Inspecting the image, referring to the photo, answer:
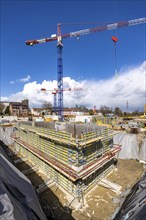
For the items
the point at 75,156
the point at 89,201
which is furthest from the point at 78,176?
the point at 89,201

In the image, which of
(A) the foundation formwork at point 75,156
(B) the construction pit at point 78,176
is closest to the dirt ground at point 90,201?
(B) the construction pit at point 78,176

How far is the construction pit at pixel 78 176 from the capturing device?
6.40 meters

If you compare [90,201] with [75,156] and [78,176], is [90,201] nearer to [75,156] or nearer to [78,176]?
[78,176]

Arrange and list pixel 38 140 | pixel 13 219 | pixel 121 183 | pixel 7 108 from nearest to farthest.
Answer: pixel 13 219
pixel 121 183
pixel 38 140
pixel 7 108

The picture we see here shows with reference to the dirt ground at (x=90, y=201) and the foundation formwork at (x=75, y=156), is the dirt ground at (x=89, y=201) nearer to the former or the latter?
the dirt ground at (x=90, y=201)

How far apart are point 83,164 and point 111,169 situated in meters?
4.35

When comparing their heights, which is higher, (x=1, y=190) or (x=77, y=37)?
(x=77, y=37)

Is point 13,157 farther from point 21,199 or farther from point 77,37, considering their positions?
point 77,37

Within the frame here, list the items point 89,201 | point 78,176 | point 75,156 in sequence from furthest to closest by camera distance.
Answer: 1. point 89,201
2. point 75,156
3. point 78,176

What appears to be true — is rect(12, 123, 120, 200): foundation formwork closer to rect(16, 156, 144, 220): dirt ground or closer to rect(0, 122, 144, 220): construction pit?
rect(0, 122, 144, 220): construction pit

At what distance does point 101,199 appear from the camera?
711 centimetres

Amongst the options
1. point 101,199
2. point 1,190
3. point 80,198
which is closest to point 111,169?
point 101,199

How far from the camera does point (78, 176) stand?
6.16m

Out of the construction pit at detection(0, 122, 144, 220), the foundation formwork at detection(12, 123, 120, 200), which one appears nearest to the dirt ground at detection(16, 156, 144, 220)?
the construction pit at detection(0, 122, 144, 220)
